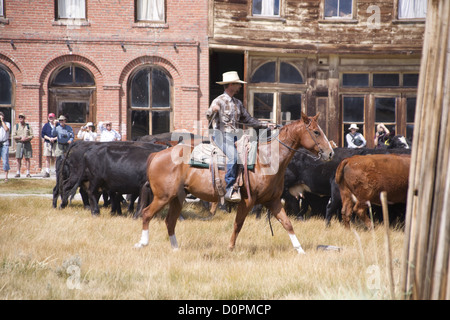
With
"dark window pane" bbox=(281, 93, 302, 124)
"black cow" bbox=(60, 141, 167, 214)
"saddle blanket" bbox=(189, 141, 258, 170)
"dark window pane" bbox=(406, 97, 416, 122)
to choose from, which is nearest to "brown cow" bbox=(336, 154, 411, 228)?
"saddle blanket" bbox=(189, 141, 258, 170)

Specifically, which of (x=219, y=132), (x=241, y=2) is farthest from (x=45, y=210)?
(x=241, y=2)

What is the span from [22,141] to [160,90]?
498 cm

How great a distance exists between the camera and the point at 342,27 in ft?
61.0

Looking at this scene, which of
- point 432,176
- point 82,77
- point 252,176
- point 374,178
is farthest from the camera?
point 82,77

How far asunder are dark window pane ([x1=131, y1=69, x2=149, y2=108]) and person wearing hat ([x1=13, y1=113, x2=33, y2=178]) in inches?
148

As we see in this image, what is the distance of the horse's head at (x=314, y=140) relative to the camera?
7266 mm

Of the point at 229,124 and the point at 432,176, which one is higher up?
the point at 229,124

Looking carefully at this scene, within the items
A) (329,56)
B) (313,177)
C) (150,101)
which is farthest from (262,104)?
(313,177)

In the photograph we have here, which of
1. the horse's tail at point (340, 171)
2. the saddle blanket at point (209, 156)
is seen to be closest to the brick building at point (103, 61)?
the horse's tail at point (340, 171)

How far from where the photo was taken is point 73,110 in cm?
1836

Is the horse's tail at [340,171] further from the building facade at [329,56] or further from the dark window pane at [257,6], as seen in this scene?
the dark window pane at [257,6]

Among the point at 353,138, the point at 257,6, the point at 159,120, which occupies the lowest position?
the point at 353,138

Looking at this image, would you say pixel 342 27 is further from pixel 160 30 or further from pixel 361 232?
pixel 361 232

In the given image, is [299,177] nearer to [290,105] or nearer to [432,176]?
[432,176]
